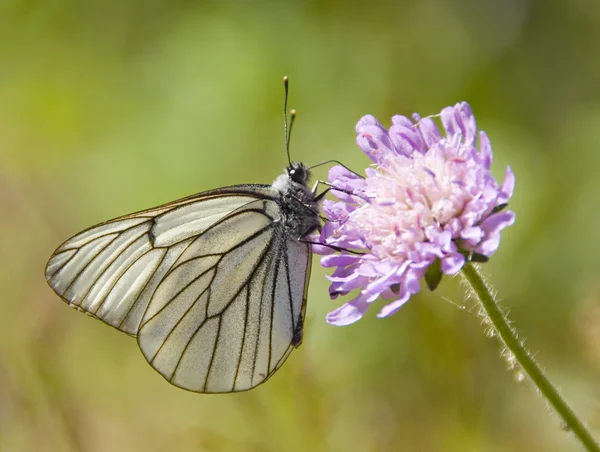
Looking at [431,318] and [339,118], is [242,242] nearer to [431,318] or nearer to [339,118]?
[431,318]

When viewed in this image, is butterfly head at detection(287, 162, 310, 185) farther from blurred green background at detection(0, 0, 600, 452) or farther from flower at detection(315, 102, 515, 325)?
blurred green background at detection(0, 0, 600, 452)

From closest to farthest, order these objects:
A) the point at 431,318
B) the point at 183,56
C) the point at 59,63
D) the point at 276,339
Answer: the point at 276,339 → the point at 431,318 → the point at 183,56 → the point at 59,63

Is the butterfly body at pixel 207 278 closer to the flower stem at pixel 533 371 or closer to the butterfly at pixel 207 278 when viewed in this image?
the butterfly at pixel 207 278

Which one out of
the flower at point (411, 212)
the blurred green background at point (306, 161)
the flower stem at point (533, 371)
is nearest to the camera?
the flower stem at point (533, 371)

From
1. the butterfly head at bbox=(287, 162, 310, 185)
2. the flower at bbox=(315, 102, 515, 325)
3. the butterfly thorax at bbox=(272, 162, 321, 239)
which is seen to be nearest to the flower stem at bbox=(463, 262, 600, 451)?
the flower at bbox=(315, 102, 515, 325)

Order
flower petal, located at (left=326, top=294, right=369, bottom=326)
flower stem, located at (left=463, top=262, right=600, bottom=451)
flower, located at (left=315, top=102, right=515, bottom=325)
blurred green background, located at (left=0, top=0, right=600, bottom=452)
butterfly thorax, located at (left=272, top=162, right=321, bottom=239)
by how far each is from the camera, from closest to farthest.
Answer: flower stem, located at (left=463, top=262, right=600, bottom=451) < flower, located at (left=315, top=102, right=515, bottom=325) < flower petal, located at (left=326, top=294, right=369, bottom=326) < butterfly thorax, located at (left=272, top=162, right=321, bottom=239) < blurred green background, located at (left=0, top=0, right=600, bottom=452)

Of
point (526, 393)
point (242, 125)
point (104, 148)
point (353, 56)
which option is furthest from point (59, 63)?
point (526, 393)

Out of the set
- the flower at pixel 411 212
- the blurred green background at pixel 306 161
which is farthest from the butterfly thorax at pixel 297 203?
the blurred green background at pixel 306 161

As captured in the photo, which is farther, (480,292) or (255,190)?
(255,190)
